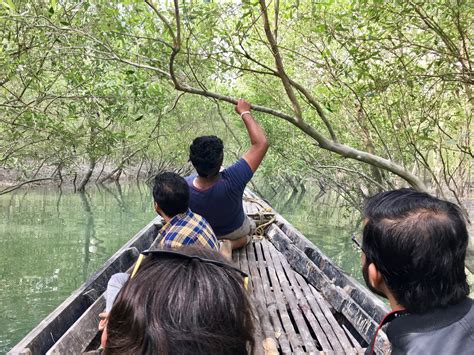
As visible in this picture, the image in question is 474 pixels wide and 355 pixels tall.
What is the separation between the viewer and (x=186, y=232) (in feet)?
7.37

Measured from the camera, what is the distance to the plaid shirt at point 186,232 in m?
2.20

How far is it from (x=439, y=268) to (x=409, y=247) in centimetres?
10

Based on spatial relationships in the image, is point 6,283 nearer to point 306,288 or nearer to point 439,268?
point 306,288

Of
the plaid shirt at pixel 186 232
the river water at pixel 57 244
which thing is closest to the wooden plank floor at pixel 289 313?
the plaid shirt at pixel 186 232

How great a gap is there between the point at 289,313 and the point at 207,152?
1.39 meters

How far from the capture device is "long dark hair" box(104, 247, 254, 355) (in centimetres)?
70

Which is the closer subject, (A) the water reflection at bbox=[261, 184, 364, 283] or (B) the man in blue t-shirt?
(B) the man in blue t-shirt

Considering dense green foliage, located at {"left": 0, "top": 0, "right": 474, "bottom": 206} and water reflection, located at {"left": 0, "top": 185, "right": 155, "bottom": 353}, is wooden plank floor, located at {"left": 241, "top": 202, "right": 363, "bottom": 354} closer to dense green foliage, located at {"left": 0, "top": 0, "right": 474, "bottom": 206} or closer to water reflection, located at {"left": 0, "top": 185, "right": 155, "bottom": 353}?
dense green foliage, located at {"left": 0, "top": 0, "right": 474, "bottom": 206}

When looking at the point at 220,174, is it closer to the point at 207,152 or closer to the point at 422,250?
the point at 207,152

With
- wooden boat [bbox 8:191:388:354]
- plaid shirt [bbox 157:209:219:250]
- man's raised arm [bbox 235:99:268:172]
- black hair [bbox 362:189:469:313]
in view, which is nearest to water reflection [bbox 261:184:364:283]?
wooden boat [bbox 8:191:388:354]

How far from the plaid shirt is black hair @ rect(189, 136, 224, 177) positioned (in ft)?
1.92

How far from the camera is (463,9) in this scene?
145 inches

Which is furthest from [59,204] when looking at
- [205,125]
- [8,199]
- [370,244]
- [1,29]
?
[370,244]

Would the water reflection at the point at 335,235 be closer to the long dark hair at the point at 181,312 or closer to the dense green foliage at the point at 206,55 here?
Result: the dense green foliage at the point at 206,55
